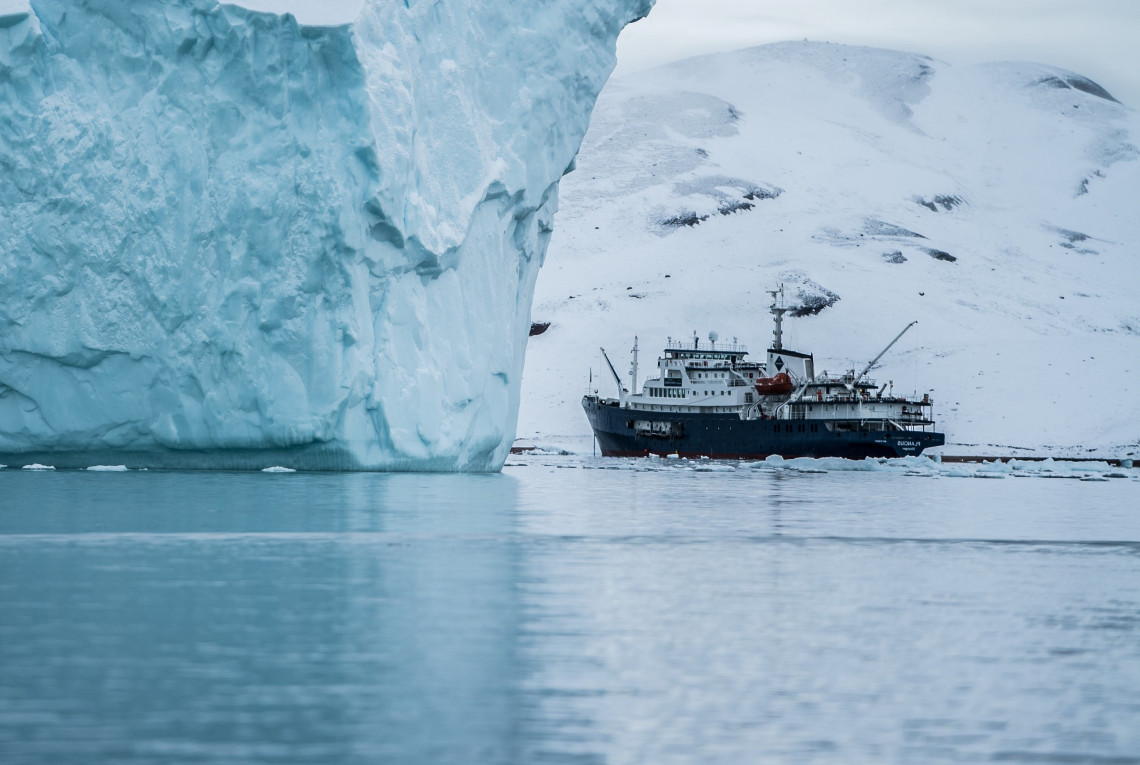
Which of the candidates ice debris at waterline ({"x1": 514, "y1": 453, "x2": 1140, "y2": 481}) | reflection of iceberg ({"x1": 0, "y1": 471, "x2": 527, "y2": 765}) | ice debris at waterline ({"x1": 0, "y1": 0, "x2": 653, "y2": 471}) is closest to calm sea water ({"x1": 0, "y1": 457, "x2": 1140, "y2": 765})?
reflection of iceberg ({"x1": 0, "y1": 471, "x2": 527, "y2": 765})

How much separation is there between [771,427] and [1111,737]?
4287cm

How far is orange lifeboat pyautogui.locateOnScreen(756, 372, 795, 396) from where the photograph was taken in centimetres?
4938

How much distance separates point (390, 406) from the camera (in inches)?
1010

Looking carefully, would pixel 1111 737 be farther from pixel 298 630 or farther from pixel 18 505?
pixel 18 505

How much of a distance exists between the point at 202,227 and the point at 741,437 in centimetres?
2863

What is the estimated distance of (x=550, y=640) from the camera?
8.98m

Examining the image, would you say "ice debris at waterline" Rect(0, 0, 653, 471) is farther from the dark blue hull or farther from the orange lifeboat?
the dark blue hull

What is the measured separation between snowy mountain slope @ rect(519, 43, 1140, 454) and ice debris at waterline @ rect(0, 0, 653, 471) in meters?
35.9

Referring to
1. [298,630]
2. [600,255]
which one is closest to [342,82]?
[298,630]

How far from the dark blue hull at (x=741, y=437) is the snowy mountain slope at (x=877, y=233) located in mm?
7706

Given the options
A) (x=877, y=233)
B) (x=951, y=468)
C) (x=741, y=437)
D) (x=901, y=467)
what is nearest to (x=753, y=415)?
(x=741, y=437)

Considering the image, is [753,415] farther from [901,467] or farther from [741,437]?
[901,467]

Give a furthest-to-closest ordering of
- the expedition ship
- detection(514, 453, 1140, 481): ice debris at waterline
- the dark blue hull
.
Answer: the expedition ship → the dark blue hull → detection(514, 453, 1140, 481): ice debris at waterline

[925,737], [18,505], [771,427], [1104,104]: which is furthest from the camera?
[1104,104]
